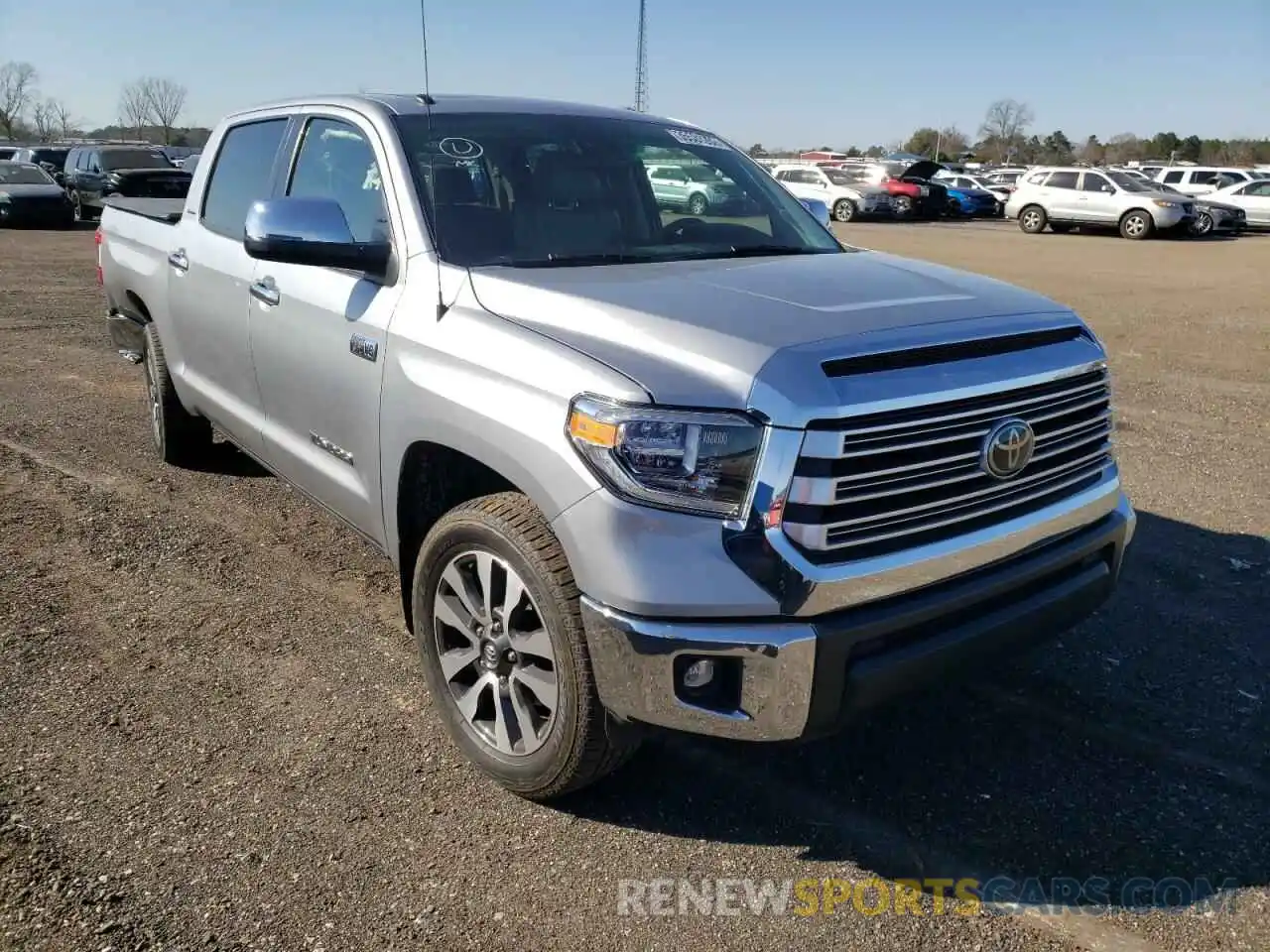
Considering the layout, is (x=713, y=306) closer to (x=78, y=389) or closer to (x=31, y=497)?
(x=31, y=497)

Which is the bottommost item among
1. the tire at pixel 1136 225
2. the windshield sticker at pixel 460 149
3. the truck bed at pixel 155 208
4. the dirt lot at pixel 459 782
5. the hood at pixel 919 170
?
the tire at pixel 1136 225

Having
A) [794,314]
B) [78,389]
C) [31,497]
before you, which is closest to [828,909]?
[794,314]

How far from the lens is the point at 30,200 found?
22.7 metres

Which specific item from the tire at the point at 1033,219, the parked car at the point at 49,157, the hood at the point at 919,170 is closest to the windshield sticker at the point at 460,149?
the tire at the point at 1033,219

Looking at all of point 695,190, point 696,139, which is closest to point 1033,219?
point 696,139

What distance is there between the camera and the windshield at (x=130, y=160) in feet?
77.2

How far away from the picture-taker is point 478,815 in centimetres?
292

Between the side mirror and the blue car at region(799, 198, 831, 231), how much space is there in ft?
6.46

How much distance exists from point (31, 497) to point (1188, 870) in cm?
535

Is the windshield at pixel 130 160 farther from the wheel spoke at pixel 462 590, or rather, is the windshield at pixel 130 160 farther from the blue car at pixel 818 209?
the wheel spoke at pixel 462 590

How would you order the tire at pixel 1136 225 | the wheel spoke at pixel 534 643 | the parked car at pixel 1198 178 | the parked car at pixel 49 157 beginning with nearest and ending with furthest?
1. the wheel spoke at pixel 534 643
2. the tire at pixel 1136 225
3. the parked car at pixel 49 157
4. the parked car at pixel 1198 178

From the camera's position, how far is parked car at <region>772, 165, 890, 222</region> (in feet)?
103

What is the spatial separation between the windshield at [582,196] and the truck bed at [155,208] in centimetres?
232

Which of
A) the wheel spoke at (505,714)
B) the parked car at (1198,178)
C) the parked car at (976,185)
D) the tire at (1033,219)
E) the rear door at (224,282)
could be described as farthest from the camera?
the parked car at (976,185)
